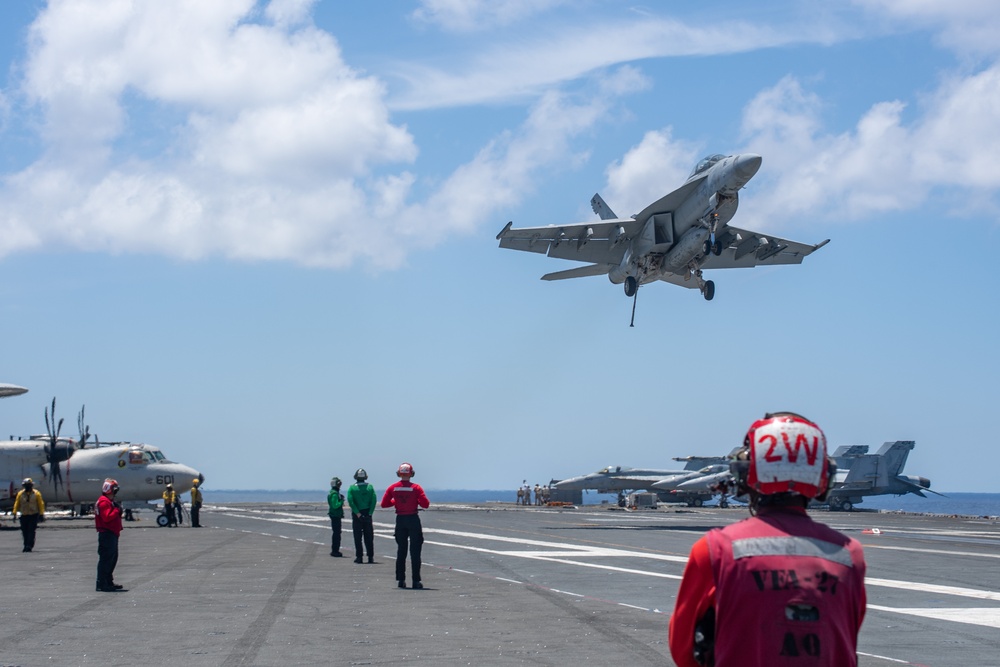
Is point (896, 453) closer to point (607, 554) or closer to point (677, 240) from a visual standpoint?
point (677, 240)

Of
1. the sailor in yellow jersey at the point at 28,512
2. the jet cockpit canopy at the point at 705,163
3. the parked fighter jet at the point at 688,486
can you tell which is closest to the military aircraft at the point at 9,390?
the sailor in yellow jersey at the point at 28,512

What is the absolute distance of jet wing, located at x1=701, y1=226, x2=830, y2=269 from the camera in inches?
1801

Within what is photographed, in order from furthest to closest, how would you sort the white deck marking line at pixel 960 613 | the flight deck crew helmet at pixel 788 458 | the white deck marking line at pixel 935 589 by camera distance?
the white deck marking line at pixel 935 589 → the white deck marking line at pixel 960 613 → the flight deck crew helmet at pixel 788 458

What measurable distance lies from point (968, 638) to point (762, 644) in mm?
9465

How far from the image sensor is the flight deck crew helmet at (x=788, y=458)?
13.6 feet

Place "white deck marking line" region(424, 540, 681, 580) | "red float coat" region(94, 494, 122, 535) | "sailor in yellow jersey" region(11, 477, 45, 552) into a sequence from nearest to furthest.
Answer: "red float coat" region(94, 494, 122, 535) < "white deck marking line" region(424, 540, 681, 580) < "sailor in yellow jersey" region(11, 477, 45, 552)

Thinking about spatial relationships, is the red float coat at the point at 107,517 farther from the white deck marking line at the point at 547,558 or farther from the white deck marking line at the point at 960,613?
the white deck marking line at the point at 960,613

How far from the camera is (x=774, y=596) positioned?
3.88m

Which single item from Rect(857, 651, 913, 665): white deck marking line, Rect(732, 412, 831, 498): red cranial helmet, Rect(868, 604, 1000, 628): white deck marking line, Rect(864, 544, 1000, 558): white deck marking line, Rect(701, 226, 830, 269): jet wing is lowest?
A: Rect(864, 544, 1000, 558): white deck marking line

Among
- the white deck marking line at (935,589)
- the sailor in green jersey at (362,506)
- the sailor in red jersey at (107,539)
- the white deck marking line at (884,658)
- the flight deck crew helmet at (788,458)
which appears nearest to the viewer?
the flight deck crew helmet at (788,458)

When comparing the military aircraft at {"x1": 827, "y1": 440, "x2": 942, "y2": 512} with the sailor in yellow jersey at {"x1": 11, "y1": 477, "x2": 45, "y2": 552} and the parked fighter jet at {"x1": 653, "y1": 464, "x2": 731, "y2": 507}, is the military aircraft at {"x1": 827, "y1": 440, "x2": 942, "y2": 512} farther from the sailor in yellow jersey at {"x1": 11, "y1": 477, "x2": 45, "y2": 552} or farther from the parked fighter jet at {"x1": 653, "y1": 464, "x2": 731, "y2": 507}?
the sailor in yellow jersey at {"x1": 11, "y1": 477, "x2": 45, "y2": 552}

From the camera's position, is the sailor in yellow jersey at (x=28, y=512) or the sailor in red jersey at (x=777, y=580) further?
the sailor in yellow jersey at (x=28, y=512)

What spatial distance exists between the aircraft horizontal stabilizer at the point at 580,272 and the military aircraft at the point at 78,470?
656 inches

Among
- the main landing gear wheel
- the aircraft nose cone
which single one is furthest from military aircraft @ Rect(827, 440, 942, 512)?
the aircraft nose cone
